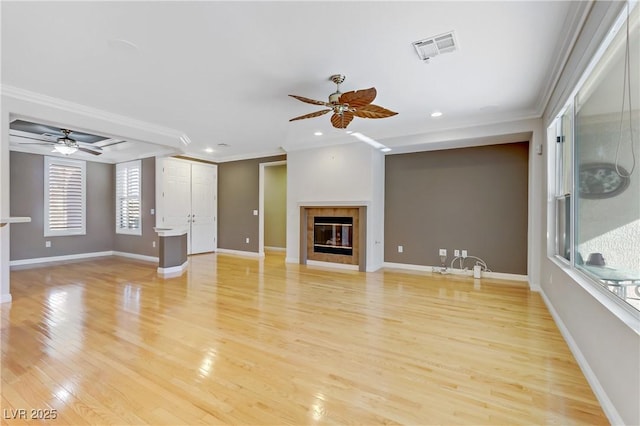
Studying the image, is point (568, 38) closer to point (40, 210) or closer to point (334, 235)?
point (334, 235)

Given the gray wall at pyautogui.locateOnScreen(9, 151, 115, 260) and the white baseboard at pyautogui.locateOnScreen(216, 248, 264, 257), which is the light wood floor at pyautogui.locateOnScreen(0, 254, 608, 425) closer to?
the gray wall at pyautogui.locateOnScreen(9, 151, 115, 260)

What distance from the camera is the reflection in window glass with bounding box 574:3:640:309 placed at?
169 cm

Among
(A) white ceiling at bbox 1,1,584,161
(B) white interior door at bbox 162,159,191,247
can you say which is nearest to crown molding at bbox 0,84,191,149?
(A) white ceiling at bbox 1,1,584,161

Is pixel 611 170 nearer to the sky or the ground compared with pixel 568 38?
nearer to the ground

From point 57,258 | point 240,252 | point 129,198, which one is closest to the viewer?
point 57,258

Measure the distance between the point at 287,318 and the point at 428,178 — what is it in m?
3.90

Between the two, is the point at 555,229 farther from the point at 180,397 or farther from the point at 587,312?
the point at 180,397

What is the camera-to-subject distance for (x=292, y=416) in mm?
1634

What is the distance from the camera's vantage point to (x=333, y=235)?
20.1 ft

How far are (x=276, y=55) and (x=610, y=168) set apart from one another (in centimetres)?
274

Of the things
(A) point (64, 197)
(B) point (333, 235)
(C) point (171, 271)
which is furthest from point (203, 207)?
(B) point (333, 235)

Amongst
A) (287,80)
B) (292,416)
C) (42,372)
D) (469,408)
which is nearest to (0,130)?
(42,372)

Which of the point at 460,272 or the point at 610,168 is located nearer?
the point at 610,168

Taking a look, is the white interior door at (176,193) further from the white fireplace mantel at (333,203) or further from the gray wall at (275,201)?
the white fireplace mantel at (333,203)
